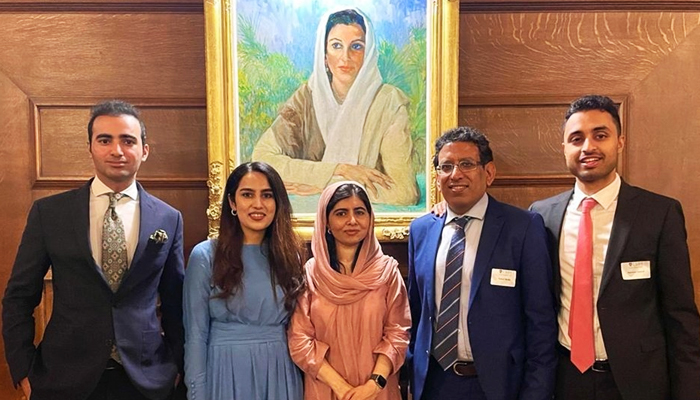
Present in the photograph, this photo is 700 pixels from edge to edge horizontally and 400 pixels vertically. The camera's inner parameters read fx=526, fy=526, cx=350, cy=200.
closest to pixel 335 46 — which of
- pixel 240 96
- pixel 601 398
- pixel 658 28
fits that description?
pixel 240 96

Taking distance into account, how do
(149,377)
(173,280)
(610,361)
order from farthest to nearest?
(173,280) → (149,377) → (610,361)

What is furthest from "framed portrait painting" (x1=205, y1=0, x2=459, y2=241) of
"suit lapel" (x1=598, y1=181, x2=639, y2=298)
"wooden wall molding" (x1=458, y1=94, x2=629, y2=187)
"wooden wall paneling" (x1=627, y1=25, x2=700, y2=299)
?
"wooden wall paneling" (x1=627, y1=25, x2=700, y2=299)

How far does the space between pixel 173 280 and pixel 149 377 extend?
1.23ft

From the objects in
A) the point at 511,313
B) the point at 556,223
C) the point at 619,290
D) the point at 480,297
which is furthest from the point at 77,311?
the point at 619,290

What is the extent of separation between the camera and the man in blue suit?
185 centimetres

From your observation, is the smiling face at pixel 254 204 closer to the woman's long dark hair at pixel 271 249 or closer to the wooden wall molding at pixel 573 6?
the woman's long dark hair at pixel 271 249

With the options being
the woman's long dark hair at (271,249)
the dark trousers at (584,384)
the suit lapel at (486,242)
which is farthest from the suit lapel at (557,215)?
the woman's long dark hair at (271,249)

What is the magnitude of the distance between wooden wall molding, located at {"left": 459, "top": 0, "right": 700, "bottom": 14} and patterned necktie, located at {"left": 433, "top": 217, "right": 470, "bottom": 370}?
1.33 metres

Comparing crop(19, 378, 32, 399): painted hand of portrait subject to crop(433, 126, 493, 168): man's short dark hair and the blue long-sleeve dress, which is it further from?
crop(433, 126, 493, 168): man's short dark hair

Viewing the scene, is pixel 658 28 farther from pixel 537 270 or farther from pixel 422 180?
pixel 537 270

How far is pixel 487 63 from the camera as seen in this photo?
2.64 metres

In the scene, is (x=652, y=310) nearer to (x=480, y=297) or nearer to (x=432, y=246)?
(x=480, y=297)

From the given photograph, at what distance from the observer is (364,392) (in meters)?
1.90

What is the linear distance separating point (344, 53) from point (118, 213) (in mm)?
1243
